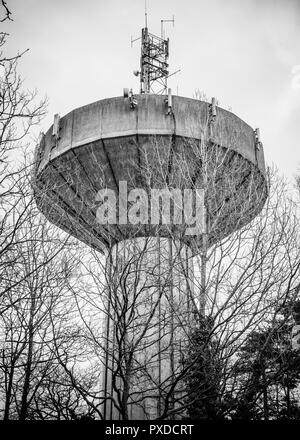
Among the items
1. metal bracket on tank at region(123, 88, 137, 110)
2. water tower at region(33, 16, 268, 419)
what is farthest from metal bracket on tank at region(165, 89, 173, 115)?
metal bracket on tank at region(123, 88, 137, 110)

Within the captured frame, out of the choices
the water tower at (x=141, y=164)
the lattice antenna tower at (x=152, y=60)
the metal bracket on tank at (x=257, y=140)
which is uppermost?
the lattice antenna tower at (x=152, y=60)

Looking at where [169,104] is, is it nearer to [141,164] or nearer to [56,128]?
[141,164]

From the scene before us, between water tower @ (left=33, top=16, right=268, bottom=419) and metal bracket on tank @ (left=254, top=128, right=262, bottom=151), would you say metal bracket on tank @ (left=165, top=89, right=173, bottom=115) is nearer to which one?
water tower @ (left=33, top=16, right=268, bottom=419)

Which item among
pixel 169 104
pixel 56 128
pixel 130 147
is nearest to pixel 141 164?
pixel 130 147

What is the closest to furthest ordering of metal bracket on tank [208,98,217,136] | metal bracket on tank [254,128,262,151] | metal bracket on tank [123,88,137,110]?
metal bracket on tank [208,98,217,136] → metal bracket on tank [123,88,137,110] → metal bracket on tank [254,128,262,151]

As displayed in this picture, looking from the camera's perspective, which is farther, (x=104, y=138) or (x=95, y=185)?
(x=95, y=185)

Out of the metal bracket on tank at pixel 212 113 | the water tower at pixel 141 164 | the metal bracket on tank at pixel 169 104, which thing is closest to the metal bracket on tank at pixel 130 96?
the water tower at pixel 141 164

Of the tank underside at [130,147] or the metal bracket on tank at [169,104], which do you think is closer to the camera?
the tank underside at [130,147]

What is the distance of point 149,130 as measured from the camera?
28.0 ft

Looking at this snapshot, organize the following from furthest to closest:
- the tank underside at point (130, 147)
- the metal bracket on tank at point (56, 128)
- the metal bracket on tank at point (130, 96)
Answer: the metal bracket on tank at point (56, 128) → the metal bracket on tank at point (130, 96) → the tank underside at point (130, 147)

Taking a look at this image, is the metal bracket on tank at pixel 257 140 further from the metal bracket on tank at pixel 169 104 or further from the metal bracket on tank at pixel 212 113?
the metal bracket on tank at pixel 169 104
